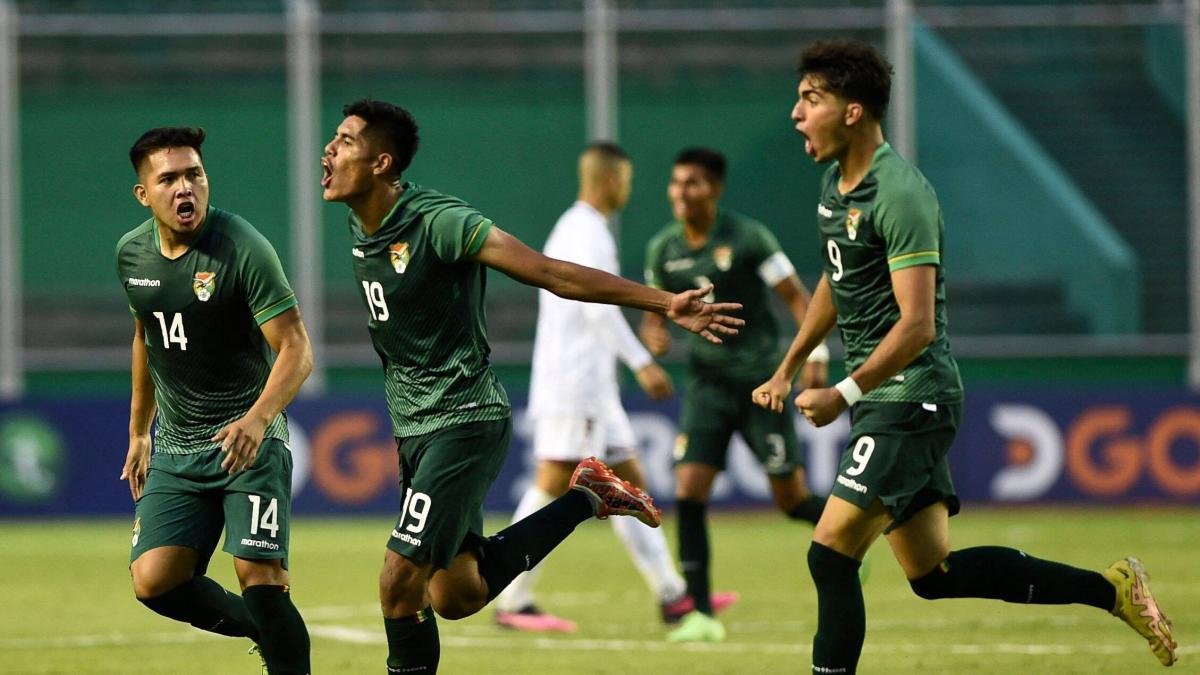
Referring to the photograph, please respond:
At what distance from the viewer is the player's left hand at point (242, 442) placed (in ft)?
21.0

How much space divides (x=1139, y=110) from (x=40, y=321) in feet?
39.2

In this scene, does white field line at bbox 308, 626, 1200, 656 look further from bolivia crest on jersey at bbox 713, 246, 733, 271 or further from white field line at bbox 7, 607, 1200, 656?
bolivia crest on jersey at bbox 713, 246, 733, 271

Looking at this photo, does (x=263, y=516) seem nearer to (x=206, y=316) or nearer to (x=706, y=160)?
(x=206, y=316)

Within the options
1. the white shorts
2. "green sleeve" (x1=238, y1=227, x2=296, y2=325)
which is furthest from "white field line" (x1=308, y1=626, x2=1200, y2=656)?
"green sleeve" (x1=238, y1=227, x2=296, y2=325)

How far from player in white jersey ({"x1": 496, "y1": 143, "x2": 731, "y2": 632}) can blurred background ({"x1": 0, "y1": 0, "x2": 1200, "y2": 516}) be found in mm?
8855

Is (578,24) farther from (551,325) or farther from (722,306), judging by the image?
(722,306)

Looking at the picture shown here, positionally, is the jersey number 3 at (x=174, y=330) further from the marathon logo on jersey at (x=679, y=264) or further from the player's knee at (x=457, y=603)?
the marathon logo on jersey at (x=679, y=264)

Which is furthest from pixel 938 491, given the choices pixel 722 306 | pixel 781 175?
pixel 781 175

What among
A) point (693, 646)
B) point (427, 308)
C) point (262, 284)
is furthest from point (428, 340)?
point (693, 646)

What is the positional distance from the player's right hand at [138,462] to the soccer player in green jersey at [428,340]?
1159 mm

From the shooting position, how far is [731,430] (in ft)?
33.2

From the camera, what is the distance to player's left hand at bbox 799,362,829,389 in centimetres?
942

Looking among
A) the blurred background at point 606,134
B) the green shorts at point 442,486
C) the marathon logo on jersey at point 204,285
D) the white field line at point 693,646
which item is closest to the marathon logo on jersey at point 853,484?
the green shorts at point 442,486

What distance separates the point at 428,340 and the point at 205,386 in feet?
3.00
